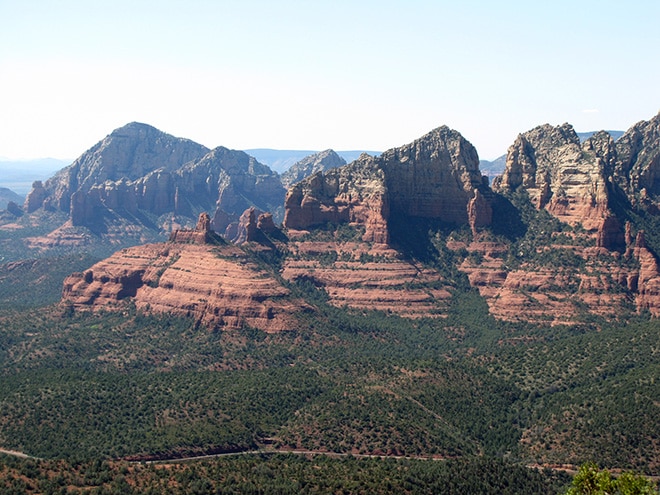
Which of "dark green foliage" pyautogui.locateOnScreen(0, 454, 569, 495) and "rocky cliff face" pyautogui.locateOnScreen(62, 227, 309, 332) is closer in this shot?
"dark green foliage" pyautogui.locateOnScreen(0, 454, 569, 495)

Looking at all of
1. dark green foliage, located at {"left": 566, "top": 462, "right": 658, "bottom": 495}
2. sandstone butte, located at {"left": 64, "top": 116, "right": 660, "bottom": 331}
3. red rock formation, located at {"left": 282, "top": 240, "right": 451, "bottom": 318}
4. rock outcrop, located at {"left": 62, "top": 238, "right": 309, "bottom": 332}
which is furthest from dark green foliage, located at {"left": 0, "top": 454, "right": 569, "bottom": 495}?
red rock formation, located at {"left": 282, "top": 240, "right": 451, "bottom": 318}

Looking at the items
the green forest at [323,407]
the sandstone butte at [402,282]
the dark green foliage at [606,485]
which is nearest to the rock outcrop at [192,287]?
the sandstone butte at [402,282]

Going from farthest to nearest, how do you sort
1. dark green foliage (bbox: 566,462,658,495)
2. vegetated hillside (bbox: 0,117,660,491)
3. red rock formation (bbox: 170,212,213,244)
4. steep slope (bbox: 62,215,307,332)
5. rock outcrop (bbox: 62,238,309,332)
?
red rock formation (bbox: 170,212,213,244) < steep slope (bbox: 62,215,307,332) < rock outcrop (bbox: 62,238,309,332) < vegetated hillside (bbox: 0,117,660,491) < dark green foliage (bbox: 566,462,658,495)

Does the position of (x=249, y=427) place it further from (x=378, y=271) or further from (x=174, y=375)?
(x=378, y=271)

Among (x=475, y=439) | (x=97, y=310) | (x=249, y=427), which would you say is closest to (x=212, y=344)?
(x=97, y=310)

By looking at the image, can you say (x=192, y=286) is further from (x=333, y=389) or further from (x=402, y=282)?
(x=333, y=389)

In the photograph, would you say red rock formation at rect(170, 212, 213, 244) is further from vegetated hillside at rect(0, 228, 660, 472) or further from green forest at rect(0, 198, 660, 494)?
green forest at rect(0, 198, 660, 494)

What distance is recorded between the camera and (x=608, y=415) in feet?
392

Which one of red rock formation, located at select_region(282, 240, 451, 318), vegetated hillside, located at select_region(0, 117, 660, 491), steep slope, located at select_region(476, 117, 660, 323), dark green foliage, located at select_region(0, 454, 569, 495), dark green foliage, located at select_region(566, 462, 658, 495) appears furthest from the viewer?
red rock formation, located at select_region(282, 240, 451, 318)

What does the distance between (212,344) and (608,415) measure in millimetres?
71956

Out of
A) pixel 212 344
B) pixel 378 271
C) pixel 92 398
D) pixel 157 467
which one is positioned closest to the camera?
pixel 157 467

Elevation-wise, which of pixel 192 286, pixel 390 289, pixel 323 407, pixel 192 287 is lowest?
pixel 323 407

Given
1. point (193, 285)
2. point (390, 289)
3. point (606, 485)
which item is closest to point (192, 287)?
point (193, 285)

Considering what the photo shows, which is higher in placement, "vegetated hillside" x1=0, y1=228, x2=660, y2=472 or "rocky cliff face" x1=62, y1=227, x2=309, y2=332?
"rocky cliff face" x1=62, y1=227, x2=309, y2=332
